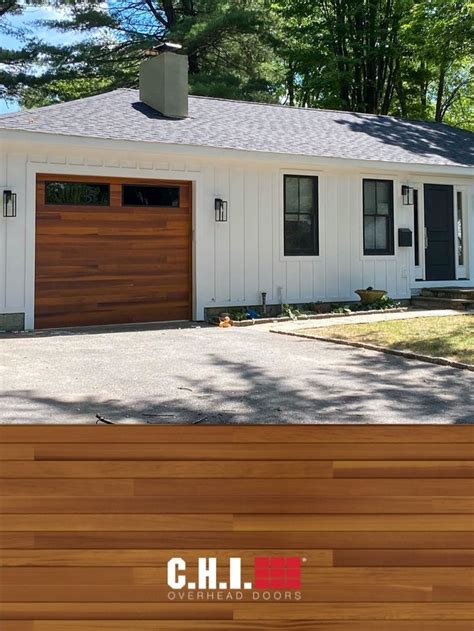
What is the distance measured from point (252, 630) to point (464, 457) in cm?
66

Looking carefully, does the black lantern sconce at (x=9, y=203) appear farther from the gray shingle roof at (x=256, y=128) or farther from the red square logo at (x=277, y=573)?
the red square logo at (x=277, y=573)

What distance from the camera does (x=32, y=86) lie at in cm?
227

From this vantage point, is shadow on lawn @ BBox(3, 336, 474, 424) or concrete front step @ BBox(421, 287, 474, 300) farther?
concrete front step @ BBox(421, 287, 474, 300)

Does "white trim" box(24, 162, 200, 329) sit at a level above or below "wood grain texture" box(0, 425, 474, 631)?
above

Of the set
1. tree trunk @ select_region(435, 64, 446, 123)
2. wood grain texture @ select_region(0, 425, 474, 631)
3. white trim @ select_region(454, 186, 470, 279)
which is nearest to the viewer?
wood grain texture @ select_region(0, 425, 474, 631)

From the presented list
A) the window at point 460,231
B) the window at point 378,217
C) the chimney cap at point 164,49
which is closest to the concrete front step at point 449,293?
the window at point 378,217

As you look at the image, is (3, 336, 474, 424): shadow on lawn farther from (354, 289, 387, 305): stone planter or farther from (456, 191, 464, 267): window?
(456, 191, 464, 267): window

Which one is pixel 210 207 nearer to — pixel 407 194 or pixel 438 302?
pixel 407 194

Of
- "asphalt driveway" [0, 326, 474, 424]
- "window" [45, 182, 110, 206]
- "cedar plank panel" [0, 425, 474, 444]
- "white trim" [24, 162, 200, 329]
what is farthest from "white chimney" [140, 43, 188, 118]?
"cedar plank panel" [0, 425, 474, 444]

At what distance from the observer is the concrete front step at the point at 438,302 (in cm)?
539

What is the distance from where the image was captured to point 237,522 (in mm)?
1533

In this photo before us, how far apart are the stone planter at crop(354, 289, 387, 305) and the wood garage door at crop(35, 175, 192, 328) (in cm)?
157

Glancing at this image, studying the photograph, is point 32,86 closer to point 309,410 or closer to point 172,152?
point 309,410

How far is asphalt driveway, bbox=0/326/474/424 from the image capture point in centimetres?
181
